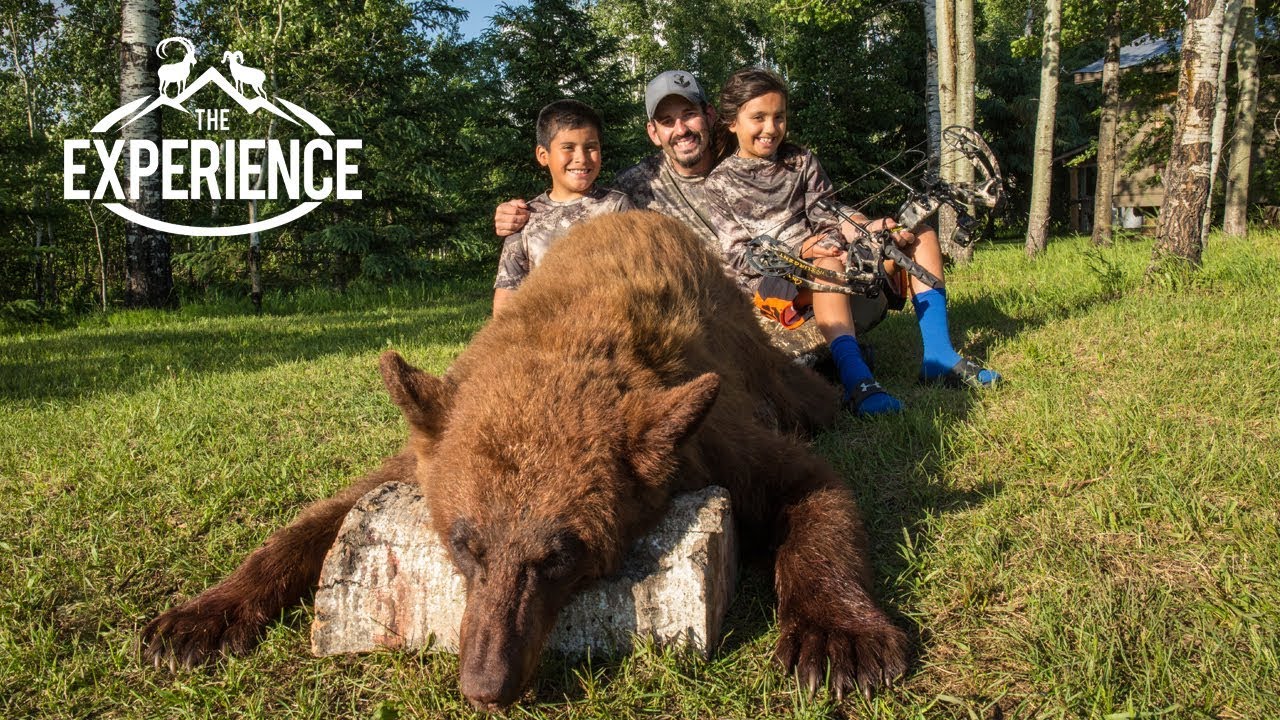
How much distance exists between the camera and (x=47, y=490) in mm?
3725

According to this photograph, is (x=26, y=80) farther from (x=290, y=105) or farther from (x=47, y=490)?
(x=47, y=490)

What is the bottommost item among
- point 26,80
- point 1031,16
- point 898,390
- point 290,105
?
point 898,390

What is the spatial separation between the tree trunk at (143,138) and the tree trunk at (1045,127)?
12.2 metres

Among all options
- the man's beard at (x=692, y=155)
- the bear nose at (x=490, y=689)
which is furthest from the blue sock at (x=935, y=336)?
the bear nose at (x=490, y=689)

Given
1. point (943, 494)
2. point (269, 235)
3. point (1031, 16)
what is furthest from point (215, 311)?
point (1031, 16)

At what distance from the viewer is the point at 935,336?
5117mm

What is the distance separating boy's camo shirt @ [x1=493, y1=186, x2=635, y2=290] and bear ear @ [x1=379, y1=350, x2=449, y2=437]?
9.06 feet

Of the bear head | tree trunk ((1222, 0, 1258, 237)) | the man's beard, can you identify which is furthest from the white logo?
tree trunk ((1222, 0, 1258, 237))

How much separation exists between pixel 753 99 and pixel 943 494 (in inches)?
115

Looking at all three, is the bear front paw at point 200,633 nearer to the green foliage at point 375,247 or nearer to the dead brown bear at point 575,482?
the dead brown bear at point 575,482

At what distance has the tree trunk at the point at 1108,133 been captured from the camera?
14664mm

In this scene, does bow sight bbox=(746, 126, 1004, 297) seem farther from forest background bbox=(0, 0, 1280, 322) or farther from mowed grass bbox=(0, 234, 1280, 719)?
forest background bbox=(0, 0, 1280, 322)

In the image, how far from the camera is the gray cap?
218 inches

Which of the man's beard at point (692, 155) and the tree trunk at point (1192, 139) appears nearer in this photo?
the man's beard at point (692, 155)
